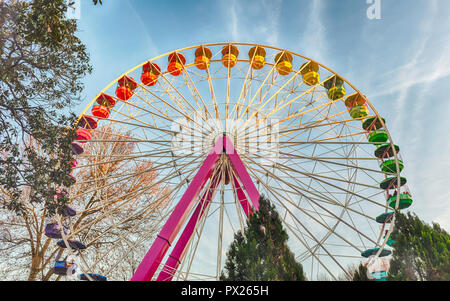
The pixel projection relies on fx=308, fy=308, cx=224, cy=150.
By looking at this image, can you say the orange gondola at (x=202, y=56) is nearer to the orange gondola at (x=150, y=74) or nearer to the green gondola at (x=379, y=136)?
the orange gondola at (x=150, y=74)

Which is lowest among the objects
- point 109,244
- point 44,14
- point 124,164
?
point 109,244

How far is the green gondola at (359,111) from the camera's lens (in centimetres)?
1354

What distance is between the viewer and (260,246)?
6.46 meters

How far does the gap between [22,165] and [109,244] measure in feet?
30.4

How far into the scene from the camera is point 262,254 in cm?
631

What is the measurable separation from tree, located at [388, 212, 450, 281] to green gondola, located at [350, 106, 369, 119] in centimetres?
729

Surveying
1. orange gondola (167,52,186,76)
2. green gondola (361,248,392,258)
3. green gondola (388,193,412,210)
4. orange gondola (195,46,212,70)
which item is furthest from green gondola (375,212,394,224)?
orange gondola (167,52,186,76)

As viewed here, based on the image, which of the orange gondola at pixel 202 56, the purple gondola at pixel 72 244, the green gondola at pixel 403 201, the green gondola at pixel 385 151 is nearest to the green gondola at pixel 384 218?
the green gondola at pixel 403 201

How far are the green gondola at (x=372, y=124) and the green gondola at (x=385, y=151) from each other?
3.46ft

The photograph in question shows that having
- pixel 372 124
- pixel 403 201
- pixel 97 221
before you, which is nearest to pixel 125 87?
pixel 97 221

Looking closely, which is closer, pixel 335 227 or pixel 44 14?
pixel 44 14

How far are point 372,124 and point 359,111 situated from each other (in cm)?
79
